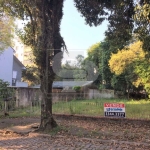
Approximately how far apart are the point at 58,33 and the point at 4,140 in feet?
14.3

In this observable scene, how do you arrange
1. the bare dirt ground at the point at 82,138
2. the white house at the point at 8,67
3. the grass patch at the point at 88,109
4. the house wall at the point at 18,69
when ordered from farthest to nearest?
1. the house wall at the point at 18,69
2. the white house at the point at 8,67
3. the grass patch at the point at 88,109
4. the bare dirt ground at the point at 82,138

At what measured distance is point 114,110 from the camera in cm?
972

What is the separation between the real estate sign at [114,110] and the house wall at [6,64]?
59.1 feet

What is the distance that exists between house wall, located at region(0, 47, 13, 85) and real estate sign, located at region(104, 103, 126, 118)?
18014mm

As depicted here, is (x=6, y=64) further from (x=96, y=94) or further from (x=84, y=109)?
(x=84, y=109)

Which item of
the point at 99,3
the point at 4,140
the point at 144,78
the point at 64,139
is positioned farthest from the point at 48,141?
the point at 144,78

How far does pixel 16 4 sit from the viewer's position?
31.0 ft

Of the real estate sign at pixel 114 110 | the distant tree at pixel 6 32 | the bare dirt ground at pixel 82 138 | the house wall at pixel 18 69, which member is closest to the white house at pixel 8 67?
the house wall at pixel 18 69

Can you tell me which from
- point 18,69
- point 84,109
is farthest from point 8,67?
point 84,109

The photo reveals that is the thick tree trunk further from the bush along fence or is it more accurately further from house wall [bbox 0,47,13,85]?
house wall [bbox 0,47,13,85]

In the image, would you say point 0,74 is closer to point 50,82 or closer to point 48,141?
point 50,82

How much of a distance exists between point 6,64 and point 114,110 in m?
18.7

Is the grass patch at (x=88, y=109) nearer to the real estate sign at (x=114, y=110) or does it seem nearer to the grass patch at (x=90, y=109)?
the grass patch at (x=90, y=109)

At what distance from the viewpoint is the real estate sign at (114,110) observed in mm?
9539
